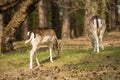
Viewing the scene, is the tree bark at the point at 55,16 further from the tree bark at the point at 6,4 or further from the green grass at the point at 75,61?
the green grass at the point at 75,61

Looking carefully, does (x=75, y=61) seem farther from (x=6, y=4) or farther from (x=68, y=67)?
(x=6, y=4)

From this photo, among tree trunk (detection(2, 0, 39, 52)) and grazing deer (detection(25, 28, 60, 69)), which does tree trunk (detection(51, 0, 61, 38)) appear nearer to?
tree trunk (detection(2, 0, 39, 52))

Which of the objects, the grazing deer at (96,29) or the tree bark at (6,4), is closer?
the grazing deer at (96,29)

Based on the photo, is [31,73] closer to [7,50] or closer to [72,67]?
[72,67]

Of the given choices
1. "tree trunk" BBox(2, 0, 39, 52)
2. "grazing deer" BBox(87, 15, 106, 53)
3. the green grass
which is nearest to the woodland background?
"tree trunk" BBox(2, 0, 39, 52)

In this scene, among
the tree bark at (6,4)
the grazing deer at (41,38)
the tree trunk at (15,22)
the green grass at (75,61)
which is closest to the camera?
the green grass at (75,61)

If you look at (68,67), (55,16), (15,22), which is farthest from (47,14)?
(68,67)

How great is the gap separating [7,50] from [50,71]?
7050mm

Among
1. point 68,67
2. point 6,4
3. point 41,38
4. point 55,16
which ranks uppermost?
point 6,4

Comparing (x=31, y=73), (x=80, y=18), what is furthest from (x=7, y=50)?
(x=80, y=18)

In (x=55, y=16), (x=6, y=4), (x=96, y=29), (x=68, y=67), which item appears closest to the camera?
(x=68, y=67)

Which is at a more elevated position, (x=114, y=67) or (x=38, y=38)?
(x=38, y=38)

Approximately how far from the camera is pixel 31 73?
515 inches

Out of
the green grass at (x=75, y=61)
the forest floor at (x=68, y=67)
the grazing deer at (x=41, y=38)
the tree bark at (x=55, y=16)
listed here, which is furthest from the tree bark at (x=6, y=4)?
the tree bark at (x=55, y=16)
